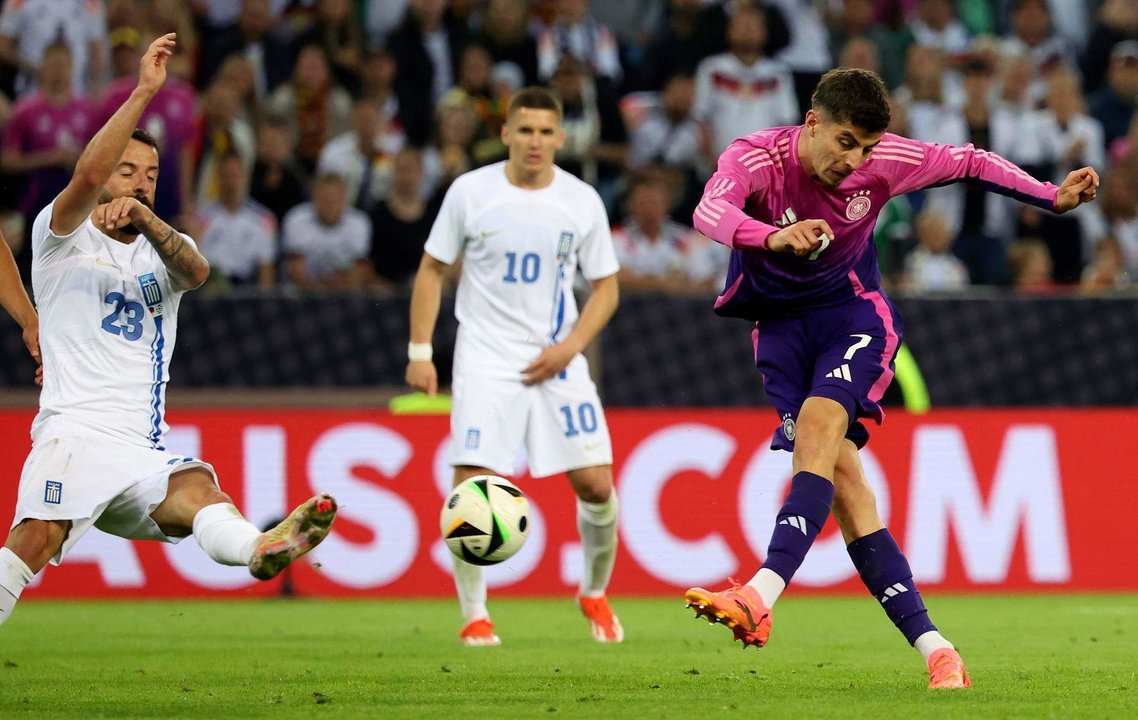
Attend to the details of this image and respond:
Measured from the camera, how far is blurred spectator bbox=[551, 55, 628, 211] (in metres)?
14.3

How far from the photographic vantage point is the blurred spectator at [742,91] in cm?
1498

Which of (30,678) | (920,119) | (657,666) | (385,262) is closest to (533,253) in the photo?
(657,666)

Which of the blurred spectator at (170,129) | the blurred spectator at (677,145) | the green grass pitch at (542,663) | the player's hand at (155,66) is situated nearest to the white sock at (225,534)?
the green grass pitch at (542,663)

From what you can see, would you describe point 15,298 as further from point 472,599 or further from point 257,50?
point 257,50

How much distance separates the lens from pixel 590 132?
1448 centimetres

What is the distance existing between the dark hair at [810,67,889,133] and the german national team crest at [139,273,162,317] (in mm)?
2647

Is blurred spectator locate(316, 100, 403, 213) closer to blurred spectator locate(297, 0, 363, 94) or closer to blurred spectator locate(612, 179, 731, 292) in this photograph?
blurred spectator locate(297, 0, 363, 94)

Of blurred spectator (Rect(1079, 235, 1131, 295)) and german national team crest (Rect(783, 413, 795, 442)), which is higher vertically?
blurred spectator (Rect(1079, 235, 1131, 295))

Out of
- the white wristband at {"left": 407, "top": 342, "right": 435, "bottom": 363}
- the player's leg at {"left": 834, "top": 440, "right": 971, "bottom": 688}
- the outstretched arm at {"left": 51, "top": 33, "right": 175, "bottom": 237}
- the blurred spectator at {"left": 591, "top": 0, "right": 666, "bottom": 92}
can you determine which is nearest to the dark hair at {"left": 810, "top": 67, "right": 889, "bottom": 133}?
the player's leg at {"left": 834, "top": 440, "right": 971, "bottom": 688}

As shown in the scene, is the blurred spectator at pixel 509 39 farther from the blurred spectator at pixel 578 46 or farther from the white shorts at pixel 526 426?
the white shorts at pixel 526 426

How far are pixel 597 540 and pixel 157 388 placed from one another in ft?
9.30

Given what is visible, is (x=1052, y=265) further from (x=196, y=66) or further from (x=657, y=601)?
(x=196, y=66)

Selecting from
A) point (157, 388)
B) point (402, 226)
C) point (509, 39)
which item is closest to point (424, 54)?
point (509, 39)

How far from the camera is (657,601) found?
11.5 meters
